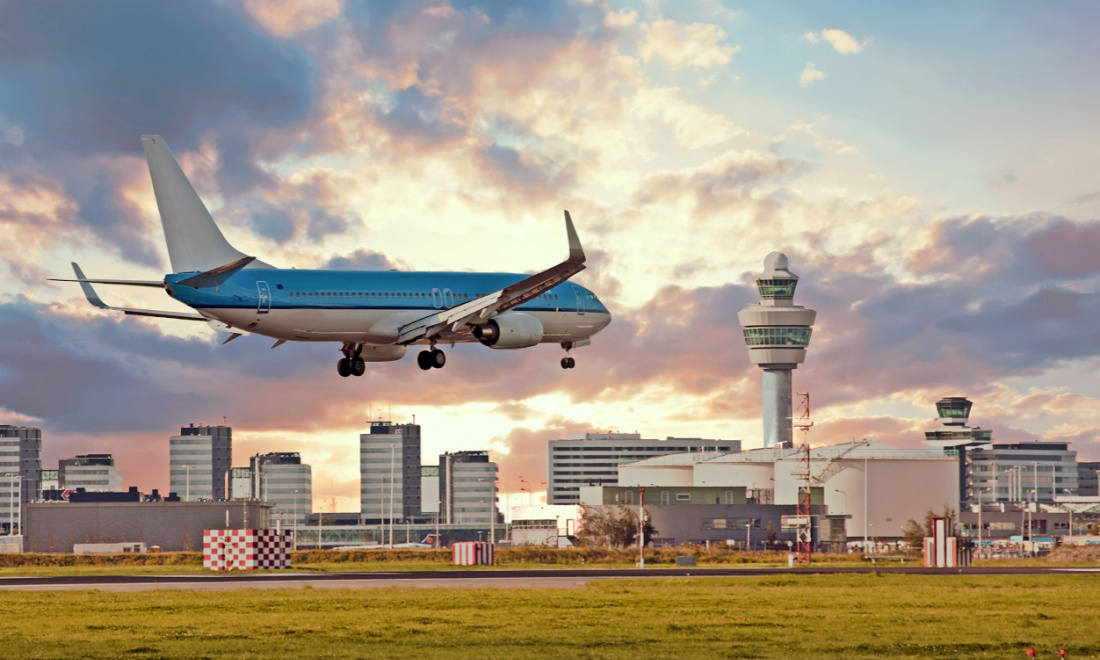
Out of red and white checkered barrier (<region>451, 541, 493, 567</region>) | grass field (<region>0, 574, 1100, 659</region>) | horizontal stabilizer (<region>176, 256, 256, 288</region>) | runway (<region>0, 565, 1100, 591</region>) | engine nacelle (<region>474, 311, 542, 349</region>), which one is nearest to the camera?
grass field (<region>0, 574, 1100, 659</region>)

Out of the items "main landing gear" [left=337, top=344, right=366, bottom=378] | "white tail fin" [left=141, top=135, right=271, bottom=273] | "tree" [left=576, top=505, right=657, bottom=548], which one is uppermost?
"white tail fin" [left=141, top=135, right=271, bottom=273]

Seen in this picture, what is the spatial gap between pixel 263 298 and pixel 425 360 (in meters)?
10.8

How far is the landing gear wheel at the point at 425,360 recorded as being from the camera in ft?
250

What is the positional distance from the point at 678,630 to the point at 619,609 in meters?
7.21

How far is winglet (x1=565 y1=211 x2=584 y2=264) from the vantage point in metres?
64.1

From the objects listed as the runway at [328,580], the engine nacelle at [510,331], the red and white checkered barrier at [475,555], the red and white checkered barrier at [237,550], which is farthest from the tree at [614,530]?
the engine nacelle at [510,331]

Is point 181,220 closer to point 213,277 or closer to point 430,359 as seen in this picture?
point 213,277

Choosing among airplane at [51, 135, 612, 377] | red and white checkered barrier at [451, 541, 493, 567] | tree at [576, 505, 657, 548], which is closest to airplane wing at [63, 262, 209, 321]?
airplane at [51, 135, 612, 377]

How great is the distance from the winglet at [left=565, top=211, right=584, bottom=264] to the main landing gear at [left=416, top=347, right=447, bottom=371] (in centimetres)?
1315

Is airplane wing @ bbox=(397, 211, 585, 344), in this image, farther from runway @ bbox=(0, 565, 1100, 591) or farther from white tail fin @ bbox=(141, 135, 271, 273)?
runway @ bbox=(0, 565, 1100, 591)

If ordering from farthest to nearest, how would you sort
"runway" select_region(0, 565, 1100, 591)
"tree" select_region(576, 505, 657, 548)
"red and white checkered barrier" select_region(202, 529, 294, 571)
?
"tree" select_region(576, 505, 657, 548) < "red and white checkered barrier" select_region(202, 529, 294, 571) < "runway" select_region(0, 565, 1100, 591)

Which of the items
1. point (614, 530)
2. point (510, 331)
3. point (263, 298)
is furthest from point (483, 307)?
point (614, 530)

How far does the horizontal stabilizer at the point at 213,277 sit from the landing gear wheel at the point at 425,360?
1212cm

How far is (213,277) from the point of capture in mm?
67625
